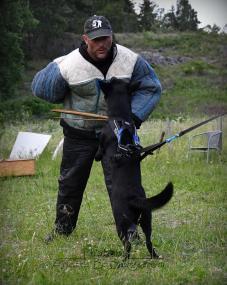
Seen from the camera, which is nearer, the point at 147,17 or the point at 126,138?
the point at 126,138

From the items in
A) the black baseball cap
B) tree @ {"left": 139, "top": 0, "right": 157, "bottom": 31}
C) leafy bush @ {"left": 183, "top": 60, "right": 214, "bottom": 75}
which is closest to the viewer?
the black baseball cap

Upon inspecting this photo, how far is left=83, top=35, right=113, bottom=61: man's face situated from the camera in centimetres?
455

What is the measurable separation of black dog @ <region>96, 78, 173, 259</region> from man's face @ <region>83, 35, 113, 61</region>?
423 millimetres

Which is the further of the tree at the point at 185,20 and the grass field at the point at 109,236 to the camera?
the tree at the point at 185,20

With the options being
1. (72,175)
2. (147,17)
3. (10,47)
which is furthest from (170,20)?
(72,175)

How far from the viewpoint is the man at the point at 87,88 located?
4602mm

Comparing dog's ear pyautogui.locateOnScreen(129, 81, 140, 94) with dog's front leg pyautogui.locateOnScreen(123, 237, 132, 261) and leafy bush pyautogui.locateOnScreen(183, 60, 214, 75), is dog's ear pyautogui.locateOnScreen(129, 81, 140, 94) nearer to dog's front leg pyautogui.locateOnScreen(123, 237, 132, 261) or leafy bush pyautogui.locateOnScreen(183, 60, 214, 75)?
dog's front leg pyautogui.locateOnScreen(123, 237, 132, 261)

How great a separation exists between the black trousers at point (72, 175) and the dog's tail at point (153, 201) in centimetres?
95

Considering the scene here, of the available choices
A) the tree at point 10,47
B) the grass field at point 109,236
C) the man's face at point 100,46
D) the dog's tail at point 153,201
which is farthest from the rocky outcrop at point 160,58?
the dog's tail at point 153,201

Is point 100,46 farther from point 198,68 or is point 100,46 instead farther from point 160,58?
point 160,58

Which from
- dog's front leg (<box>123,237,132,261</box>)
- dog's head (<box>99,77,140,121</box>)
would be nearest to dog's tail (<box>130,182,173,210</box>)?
dog's front leg (<box>123,237,132,261</box>)

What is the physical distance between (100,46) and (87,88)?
376 mm

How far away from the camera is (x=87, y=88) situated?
4.73 metres

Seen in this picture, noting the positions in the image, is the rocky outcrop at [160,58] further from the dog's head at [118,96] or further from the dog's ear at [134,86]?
the dog's head at [118,96]
